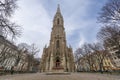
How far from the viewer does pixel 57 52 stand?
61.0 meters

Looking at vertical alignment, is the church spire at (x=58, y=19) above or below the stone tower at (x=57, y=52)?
above

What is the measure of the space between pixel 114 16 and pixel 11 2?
11440 mm

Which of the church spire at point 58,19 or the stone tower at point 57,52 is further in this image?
the church spire at point 58,19

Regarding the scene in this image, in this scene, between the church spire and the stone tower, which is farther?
the church spire

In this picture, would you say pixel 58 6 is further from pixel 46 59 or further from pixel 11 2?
pixel 11 2

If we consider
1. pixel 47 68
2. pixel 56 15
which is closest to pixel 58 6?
pixel 56 15

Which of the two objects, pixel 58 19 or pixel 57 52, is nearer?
pixel 57 52

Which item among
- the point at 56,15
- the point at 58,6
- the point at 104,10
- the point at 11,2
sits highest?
the point at 58,6

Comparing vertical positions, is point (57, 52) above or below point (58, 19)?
below

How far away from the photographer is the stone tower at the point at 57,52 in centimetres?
5754

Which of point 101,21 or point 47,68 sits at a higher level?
point 101,21

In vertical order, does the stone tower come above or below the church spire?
below

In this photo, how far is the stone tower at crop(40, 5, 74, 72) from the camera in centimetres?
5754

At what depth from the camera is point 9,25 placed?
10.9 m
